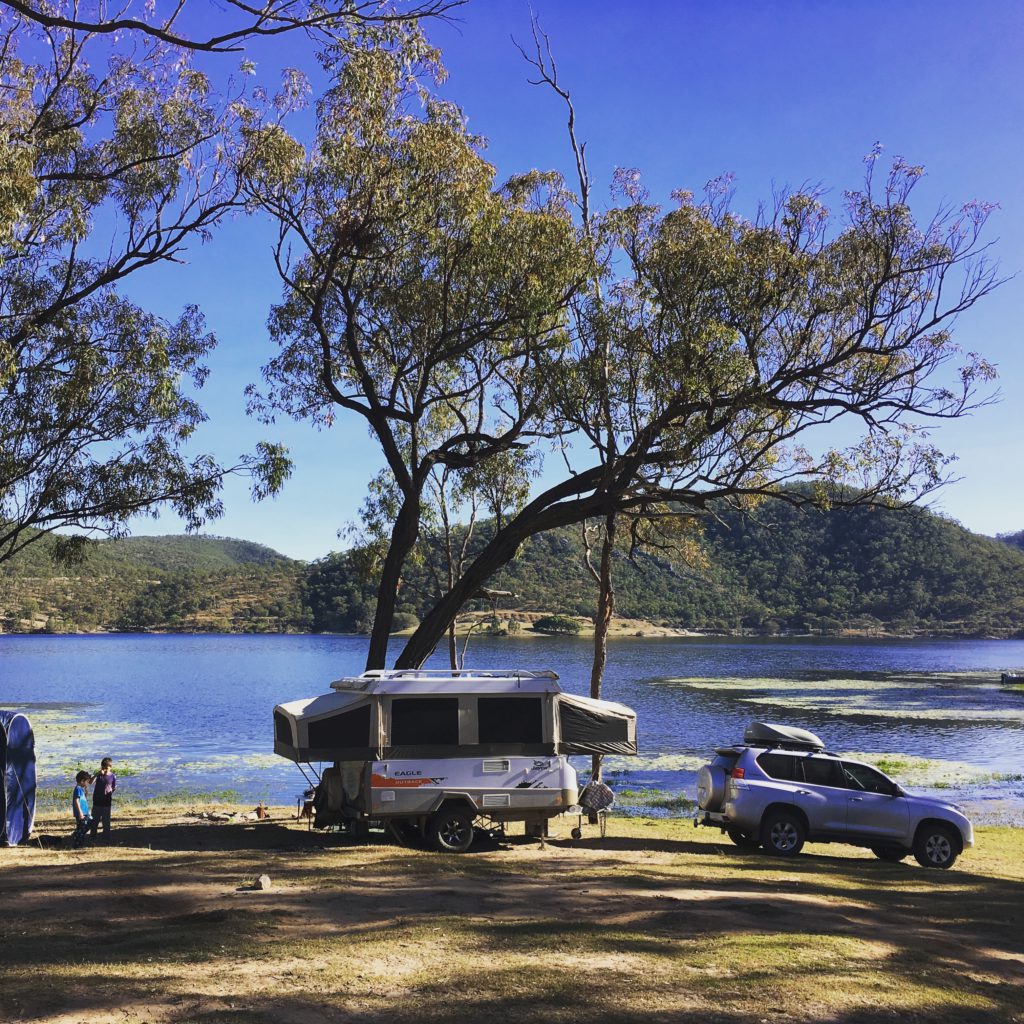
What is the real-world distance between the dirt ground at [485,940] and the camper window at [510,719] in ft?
5.68

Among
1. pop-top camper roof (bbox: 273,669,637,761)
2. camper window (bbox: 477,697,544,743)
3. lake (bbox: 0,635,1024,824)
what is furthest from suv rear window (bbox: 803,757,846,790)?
lake (bbox: 0,635,1024,824)

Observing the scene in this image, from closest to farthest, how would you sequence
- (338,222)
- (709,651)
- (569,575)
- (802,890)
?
(802,890) < (338,222) < (709,651) < (569,575)

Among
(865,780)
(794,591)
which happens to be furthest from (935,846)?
(794,591)

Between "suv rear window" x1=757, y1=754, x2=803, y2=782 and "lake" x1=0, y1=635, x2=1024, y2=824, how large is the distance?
32.8ft

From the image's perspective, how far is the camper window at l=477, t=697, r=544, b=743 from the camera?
1523 centimetres

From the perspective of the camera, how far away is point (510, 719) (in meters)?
15.4

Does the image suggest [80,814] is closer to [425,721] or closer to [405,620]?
[425,721]

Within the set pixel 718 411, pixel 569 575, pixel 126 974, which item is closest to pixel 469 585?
pixel 718 411

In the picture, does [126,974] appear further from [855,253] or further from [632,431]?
[855,253]

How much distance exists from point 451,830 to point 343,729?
2.22 meters

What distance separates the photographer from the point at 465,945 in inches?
328

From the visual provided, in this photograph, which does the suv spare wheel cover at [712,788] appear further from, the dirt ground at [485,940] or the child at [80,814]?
the child at [80,814]

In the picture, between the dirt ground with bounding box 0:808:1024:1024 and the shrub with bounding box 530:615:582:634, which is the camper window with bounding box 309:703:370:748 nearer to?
the dirt ground with bounding box 0:808:1024:1024

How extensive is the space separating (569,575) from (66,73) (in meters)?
122
